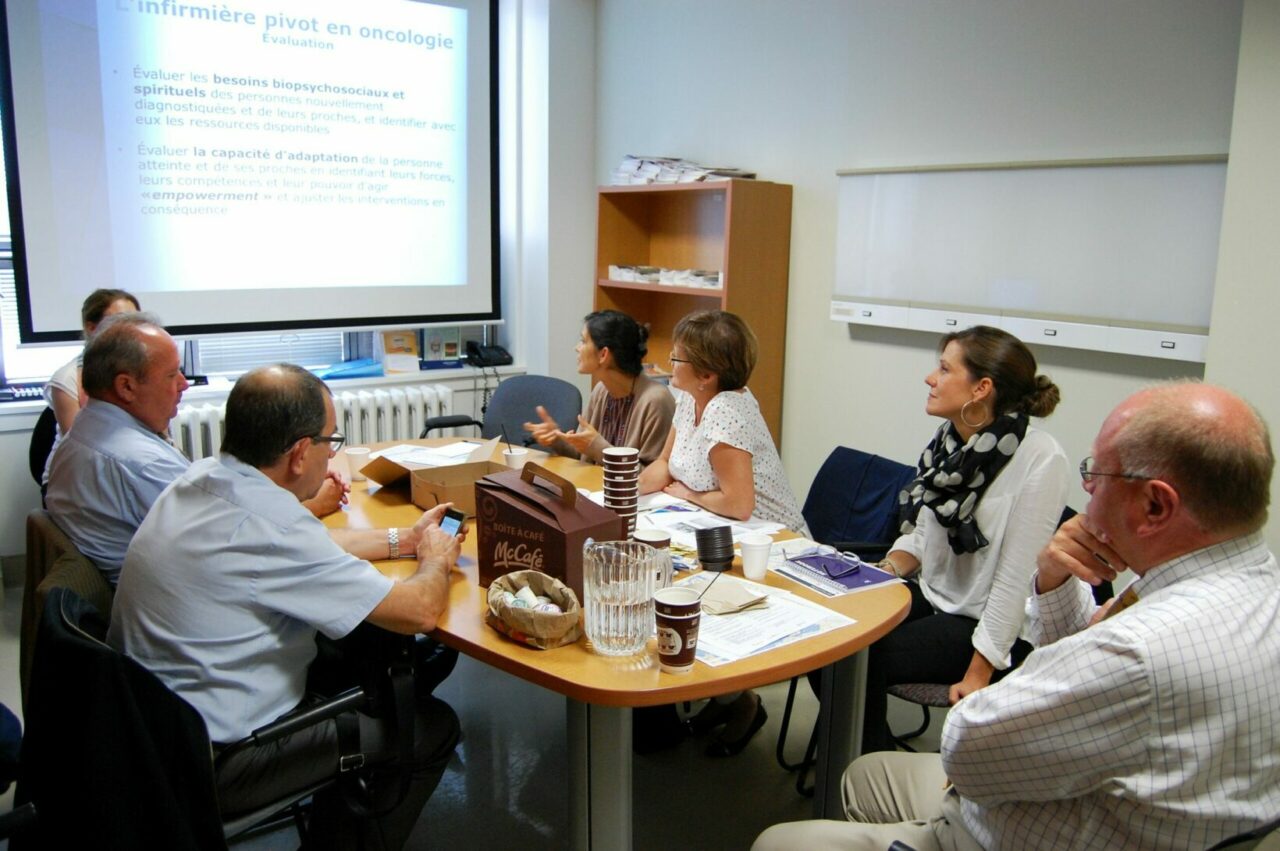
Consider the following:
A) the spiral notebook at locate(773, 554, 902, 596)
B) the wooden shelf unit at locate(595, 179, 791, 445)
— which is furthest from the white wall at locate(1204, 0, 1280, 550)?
the wooden shelf unit at locate(595, 179, 791, 445)

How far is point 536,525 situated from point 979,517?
108 centimetres

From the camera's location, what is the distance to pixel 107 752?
1.59 m

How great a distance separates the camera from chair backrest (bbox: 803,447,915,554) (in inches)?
113

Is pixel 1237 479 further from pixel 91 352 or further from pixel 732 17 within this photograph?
pixel 732 17

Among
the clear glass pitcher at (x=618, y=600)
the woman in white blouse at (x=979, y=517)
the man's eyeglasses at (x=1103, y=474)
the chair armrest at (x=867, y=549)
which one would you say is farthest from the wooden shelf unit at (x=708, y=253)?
the man's eyeglasses at (x=1103, y=474)

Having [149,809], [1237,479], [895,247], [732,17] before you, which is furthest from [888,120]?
[149,809]

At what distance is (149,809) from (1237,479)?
1725 millimetres

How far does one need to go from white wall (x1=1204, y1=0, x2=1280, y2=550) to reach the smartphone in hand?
2.06 metres

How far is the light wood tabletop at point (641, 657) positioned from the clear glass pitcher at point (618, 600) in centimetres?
3

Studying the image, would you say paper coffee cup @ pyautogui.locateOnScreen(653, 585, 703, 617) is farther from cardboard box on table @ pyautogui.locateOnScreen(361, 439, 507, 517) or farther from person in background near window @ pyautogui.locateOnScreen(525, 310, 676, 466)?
person in background near window @ pyautogui.locateOnScreen(525, 310, 676, 466)

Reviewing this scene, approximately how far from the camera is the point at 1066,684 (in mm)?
1289

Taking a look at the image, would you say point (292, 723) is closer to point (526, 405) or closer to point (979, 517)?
point (979, 517)

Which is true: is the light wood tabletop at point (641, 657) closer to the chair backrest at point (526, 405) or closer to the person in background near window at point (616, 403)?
the person in background near window at point (616, 403)

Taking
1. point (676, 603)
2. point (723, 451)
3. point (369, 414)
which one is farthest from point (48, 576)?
point (369, 414)
